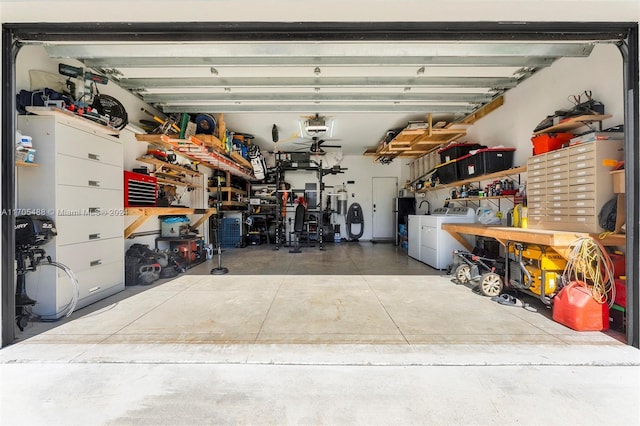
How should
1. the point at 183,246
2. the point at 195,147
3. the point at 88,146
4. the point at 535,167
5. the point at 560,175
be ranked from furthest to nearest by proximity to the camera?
the point at 183,246 → the point at 195,147 → the point at 535,167 → the point at 88,146 → the point at 560,175

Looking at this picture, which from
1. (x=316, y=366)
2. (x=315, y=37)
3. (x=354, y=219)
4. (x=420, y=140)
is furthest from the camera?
(x=354, y=219)

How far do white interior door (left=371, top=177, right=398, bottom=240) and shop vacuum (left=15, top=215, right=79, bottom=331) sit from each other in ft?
26.0

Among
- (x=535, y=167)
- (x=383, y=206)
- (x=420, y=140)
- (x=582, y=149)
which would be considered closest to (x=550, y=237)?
(x=582, y=149)

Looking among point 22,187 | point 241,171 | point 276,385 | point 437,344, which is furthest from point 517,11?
point 241,171

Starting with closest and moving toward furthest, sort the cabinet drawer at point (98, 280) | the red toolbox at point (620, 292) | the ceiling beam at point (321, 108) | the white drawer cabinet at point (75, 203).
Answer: the red toolbox at point (620, 292) < the white drawer cabinet at point (75, 203) < the cabinet drawer at point (98, 280) < the ceiling beam at point (321, 108)

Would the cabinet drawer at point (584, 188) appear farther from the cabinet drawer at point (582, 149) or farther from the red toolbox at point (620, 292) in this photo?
the red toolbox at point (620, 292)

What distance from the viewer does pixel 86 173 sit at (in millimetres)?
2760

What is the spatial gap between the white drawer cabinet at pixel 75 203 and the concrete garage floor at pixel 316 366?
1.07 feet

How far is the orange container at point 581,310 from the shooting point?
2.20 metres

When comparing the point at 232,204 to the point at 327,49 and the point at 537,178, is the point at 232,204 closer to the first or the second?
the point at 327,49

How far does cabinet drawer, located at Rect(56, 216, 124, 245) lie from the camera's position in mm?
2512

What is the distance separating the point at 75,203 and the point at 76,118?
2.87ft

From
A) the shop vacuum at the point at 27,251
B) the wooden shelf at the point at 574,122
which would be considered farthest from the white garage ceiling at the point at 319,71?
the shop vacuum at the point at 27,251

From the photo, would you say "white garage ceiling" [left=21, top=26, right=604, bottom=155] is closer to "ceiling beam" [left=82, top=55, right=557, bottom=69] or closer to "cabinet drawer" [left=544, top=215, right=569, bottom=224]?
"ceiling beam" [left=82, top=55, right=557, bottom=69]
